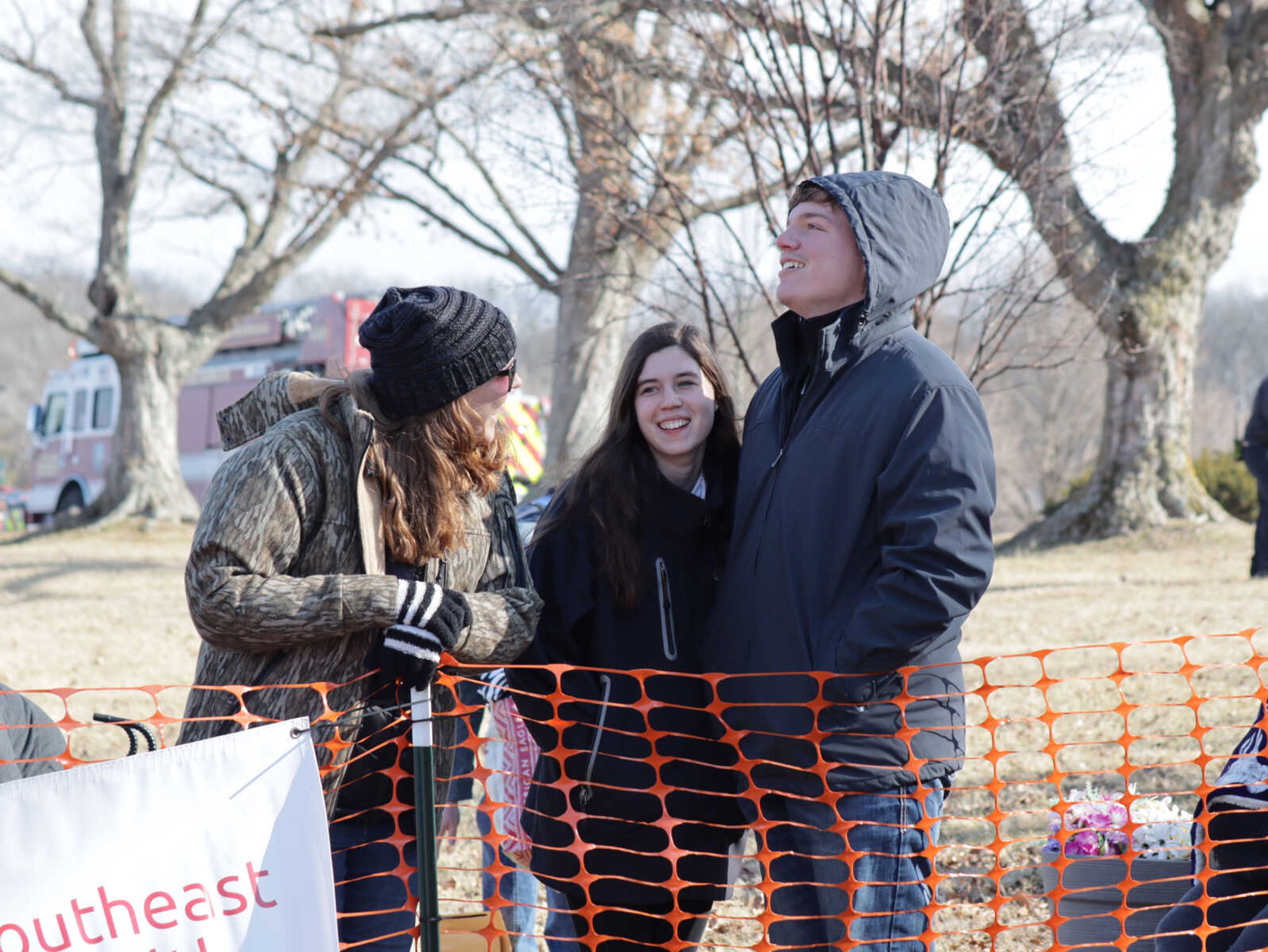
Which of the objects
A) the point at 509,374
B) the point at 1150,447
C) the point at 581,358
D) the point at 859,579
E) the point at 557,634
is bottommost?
the point at 557,634

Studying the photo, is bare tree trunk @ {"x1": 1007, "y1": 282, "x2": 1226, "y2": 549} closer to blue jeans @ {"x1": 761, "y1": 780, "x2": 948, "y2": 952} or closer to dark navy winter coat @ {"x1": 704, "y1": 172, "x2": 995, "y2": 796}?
dark navy winter coat @ {"x1": 704, "y1": 172, "x2": 995, "y2": 796}

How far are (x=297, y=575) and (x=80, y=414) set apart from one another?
23.9m

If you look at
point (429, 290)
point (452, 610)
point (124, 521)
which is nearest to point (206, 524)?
point (452, 610)

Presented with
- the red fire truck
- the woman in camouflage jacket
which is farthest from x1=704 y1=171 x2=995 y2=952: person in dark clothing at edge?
the red fire truck

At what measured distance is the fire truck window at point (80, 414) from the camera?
23.6 meters

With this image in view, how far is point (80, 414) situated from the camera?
23734mm

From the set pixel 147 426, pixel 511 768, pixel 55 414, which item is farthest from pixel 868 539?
pixel 55 414

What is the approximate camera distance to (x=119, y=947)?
2123 mm

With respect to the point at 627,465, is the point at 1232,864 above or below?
below

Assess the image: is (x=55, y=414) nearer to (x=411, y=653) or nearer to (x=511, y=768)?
(x=511, y=768)

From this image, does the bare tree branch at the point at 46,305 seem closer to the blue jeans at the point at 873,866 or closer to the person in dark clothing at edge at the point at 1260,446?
the person in dark clothing at edge at the point at 1260,446

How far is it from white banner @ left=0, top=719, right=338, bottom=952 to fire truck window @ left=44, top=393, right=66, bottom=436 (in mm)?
24553

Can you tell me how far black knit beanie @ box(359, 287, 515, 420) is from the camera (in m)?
2.49

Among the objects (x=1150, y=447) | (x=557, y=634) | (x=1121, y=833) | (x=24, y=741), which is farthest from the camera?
(x=1150, y=447)
